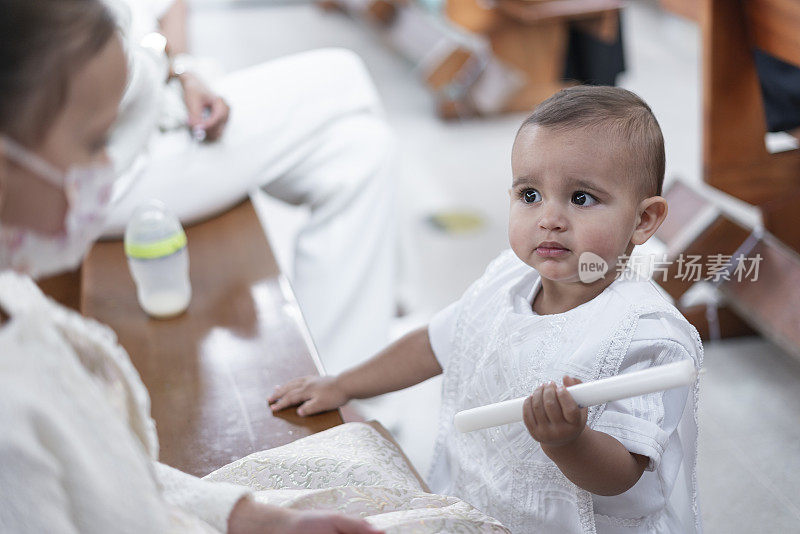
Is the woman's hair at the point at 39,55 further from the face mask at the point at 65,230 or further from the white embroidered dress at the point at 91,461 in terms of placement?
the white embroidered dress at the point at 91,461

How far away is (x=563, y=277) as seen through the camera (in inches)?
40.0

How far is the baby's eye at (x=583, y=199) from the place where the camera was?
993 millimetres

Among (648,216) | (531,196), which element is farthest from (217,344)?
(648,216)

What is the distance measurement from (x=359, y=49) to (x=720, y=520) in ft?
12.9

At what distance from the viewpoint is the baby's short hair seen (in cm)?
98

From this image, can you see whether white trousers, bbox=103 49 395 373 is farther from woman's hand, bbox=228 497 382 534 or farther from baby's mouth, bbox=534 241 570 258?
woman's hand, bbox=228 497 382 534

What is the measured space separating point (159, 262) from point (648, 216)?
0.80 m

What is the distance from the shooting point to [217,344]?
1.37m

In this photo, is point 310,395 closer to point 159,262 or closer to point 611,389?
point 159,262

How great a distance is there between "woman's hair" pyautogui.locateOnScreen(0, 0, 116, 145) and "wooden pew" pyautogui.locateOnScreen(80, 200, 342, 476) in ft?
1.93

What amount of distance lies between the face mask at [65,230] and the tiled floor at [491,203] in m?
1.24

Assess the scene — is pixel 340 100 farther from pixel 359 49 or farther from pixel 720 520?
pixel 359 49

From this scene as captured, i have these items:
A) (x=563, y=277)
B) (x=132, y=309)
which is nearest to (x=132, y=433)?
(x=563, y=277)

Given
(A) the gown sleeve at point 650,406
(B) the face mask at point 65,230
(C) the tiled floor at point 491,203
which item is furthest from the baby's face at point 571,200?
(C) the tiled floor at point 491,203
